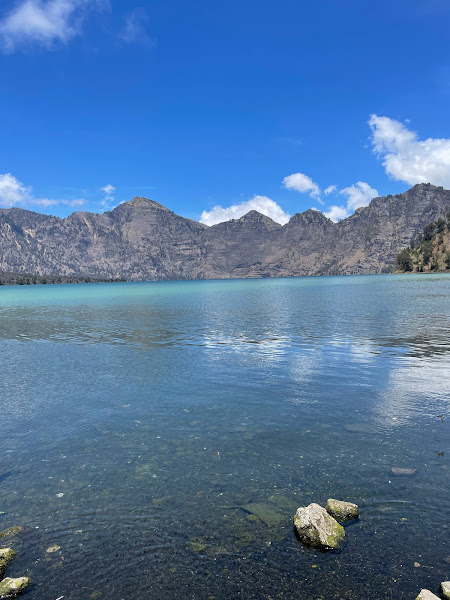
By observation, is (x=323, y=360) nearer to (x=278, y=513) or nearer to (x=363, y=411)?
(x=363, y=411)

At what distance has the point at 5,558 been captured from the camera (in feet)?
31.1

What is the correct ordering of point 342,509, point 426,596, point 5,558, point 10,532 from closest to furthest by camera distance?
point 426,596, point 5,558, point 10,532, point 342,509

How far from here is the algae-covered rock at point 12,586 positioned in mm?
8531

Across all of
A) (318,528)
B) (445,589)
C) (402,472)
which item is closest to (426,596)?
(445,589)

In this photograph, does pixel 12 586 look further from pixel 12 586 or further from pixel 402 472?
pixel 402 472

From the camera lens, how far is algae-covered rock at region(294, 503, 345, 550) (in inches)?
387

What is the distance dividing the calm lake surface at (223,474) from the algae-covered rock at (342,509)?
0.32m

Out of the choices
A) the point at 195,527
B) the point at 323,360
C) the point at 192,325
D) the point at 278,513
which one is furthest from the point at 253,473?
the point at 192,325

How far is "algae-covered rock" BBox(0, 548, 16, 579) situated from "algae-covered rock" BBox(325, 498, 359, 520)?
28.7 feet

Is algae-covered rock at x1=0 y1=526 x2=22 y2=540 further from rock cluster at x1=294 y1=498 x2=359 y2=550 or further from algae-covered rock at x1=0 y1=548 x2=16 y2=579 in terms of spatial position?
rock cluster at x1=294 y1=498 x2=359 y2=550

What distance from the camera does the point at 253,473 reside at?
44.8ft

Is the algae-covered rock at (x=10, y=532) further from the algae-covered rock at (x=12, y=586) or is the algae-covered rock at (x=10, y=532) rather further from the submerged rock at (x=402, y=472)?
the submerged rock at (x=402, y=472)

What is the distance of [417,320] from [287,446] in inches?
1785

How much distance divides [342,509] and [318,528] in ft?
4.36
